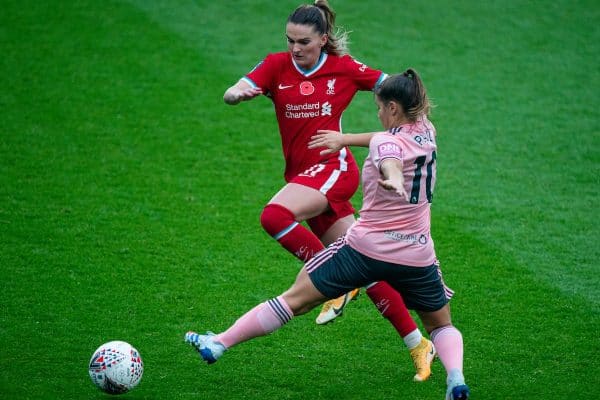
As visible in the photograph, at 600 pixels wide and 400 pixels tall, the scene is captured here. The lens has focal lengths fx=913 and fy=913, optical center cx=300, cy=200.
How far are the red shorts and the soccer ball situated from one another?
165cm

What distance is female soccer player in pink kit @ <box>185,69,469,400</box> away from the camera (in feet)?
16.7

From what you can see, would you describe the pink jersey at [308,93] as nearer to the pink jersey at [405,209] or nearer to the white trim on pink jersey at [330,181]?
the white trim on pink jersey at [330,181]

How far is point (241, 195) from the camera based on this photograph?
938 cm

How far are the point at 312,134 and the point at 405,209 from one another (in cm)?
142

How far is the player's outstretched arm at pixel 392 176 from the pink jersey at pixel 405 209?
0.63ft

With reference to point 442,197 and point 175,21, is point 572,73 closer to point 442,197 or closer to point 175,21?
point 442,197

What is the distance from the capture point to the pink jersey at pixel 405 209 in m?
5.09

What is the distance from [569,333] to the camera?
674cm

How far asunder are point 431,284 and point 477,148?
547cm

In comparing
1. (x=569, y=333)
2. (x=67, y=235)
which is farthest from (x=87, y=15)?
(x=569, y=333)

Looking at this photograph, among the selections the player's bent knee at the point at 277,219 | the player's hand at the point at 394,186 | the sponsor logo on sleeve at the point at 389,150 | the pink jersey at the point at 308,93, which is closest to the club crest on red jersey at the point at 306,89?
the pink jersey at the point at 308,93

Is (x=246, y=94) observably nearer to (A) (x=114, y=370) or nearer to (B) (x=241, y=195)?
(A) (x=114, y=370)

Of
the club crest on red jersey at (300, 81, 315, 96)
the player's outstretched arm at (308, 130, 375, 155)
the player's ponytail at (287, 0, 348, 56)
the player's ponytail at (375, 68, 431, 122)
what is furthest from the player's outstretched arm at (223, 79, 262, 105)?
the player's ponytail at (375, 68, 431, 122)

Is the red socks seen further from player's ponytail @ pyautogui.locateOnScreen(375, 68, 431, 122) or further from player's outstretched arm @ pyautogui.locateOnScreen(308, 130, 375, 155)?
player's ponytail @ pyautogui.locateOnScreen(375, 68, 431, 122)
